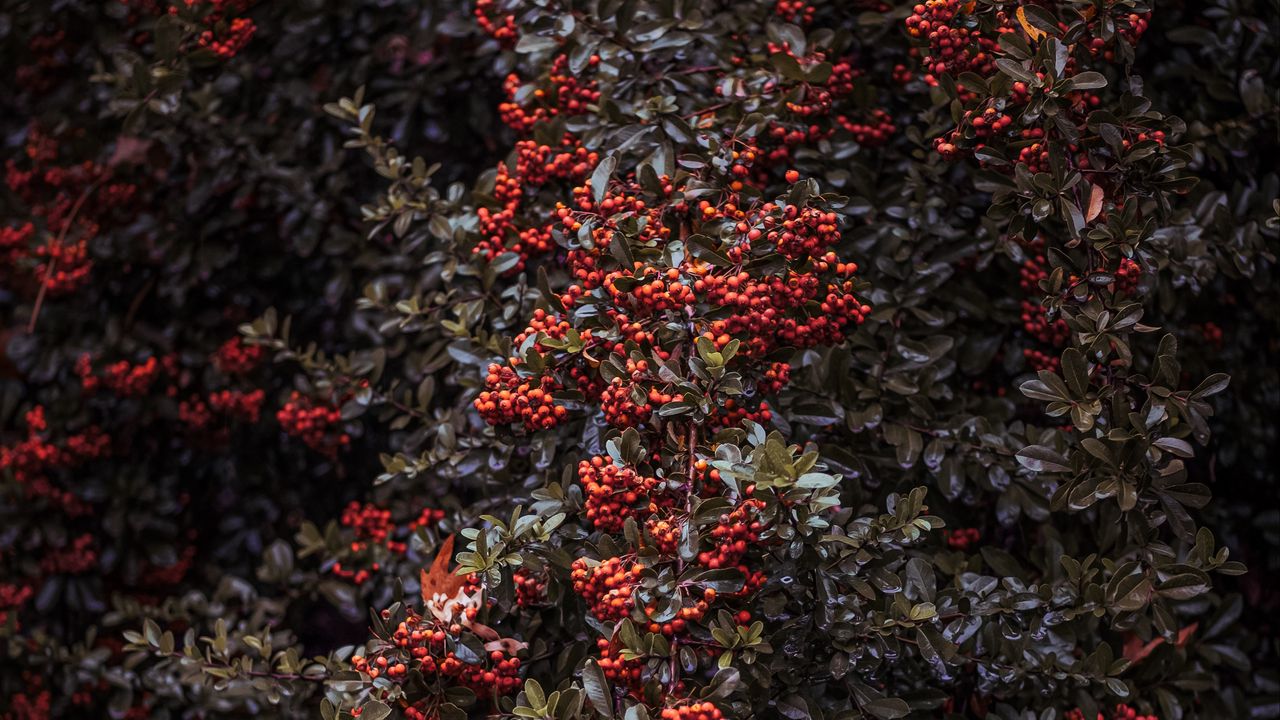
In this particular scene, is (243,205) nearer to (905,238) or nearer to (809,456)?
(905,238)

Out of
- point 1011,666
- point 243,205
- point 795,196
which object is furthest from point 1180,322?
point 243,205

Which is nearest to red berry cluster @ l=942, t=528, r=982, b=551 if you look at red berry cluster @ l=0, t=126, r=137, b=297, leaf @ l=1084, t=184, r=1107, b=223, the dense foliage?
the dense foliage

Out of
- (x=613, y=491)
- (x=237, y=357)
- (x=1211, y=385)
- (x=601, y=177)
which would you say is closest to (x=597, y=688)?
(x=613, y=491)

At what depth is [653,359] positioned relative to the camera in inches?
56.8

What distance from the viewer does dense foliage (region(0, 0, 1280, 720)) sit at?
1.50m

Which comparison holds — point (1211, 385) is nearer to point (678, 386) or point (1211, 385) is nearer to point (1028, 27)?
point (1028, 27)

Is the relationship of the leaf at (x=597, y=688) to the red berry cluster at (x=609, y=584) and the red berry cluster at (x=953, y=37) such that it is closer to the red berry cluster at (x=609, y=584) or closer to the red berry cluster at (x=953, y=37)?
the red berry cluster at (x=609, y=584)

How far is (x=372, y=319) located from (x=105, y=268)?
841 mm

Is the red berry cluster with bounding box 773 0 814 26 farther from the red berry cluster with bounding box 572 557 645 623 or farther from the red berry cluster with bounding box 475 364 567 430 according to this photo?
the red berry cluster with bounding box 572 557 645 623

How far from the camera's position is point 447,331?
2.00 m

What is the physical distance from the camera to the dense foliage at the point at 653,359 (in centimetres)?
150

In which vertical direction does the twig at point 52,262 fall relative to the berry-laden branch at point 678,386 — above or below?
below

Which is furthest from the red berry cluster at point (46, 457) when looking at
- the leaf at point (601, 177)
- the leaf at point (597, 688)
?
the leaf at point (597, 688)

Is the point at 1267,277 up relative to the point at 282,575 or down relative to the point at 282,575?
up
